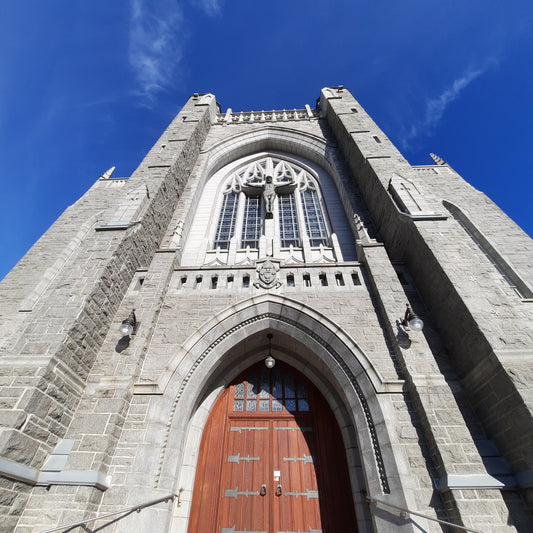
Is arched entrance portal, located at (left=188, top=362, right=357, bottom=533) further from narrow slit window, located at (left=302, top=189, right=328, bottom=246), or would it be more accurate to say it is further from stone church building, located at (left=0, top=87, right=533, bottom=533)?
narrow slit window, located at (left=302, top=189, right=328, bottom=246)

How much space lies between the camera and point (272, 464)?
17.7ft

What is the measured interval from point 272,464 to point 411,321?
3821mm

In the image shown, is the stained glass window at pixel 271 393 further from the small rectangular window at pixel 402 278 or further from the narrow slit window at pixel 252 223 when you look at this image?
the narrow slit window at pixel 252 223

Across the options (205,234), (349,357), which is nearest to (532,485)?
(349,357)

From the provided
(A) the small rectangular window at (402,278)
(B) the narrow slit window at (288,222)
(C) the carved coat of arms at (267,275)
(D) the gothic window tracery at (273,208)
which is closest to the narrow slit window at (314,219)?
(D) the gothic window tracery at (273,208)

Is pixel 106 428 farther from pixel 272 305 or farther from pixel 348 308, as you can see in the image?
pixel 348 308

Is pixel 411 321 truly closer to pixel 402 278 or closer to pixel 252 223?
pixel 402 278

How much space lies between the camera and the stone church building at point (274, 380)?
3822 millimetres

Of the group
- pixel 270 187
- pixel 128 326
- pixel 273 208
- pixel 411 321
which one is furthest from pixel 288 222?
pixel 128 326

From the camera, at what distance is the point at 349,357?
17.3 ft

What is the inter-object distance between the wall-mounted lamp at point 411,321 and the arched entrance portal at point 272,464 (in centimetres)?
252

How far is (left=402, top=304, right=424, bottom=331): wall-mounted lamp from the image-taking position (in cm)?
482

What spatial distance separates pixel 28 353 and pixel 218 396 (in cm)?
354

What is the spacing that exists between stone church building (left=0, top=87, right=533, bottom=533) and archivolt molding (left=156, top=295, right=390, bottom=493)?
3cm
